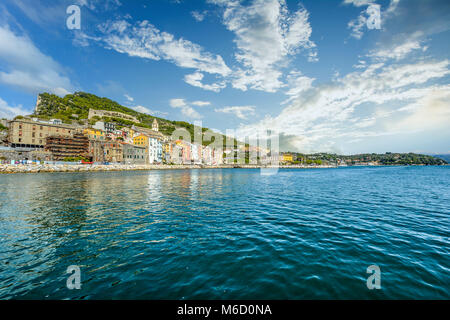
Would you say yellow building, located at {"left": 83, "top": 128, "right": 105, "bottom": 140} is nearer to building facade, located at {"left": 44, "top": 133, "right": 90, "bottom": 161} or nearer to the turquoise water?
building facade, located at {"left": 44, "top": 133, "right": 90, "bottom": 161}

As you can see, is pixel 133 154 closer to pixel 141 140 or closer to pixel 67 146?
pixel 141 140

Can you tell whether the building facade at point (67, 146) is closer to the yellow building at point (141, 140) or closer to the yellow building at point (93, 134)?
the yellow building at point (93, 134)

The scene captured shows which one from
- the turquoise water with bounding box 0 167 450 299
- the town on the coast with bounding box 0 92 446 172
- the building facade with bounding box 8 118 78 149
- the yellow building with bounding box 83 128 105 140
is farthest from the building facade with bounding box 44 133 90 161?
the turquoise water with bounding box 0 167 450 299

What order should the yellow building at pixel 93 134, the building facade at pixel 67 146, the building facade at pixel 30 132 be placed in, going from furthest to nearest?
the yellow building at pixel 93 134 → the building facade at pixel 67 146 → the building facade at pixel 30 132

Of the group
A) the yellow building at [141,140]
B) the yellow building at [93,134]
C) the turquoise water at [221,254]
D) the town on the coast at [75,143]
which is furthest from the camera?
the yellow building at [141,140]

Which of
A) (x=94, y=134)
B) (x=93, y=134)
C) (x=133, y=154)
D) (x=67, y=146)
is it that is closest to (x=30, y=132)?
(x=67, y=146)

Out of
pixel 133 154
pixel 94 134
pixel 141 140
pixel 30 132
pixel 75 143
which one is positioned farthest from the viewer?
pixel 141 140

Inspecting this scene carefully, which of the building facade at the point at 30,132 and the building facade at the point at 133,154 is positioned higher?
the building facade at the point at 30,132

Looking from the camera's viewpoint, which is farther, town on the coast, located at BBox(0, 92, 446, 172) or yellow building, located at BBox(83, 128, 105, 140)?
yellow building, located at BBox(83, 128, 105, 140)

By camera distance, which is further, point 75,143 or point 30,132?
point 75,143

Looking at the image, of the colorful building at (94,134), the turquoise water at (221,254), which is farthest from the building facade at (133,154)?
the turquoise water at (221,254)

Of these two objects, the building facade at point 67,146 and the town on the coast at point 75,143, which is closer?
the town on the coast at point 75,143

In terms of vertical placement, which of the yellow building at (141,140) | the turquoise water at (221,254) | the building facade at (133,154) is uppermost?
the yellow building at (141,140)
